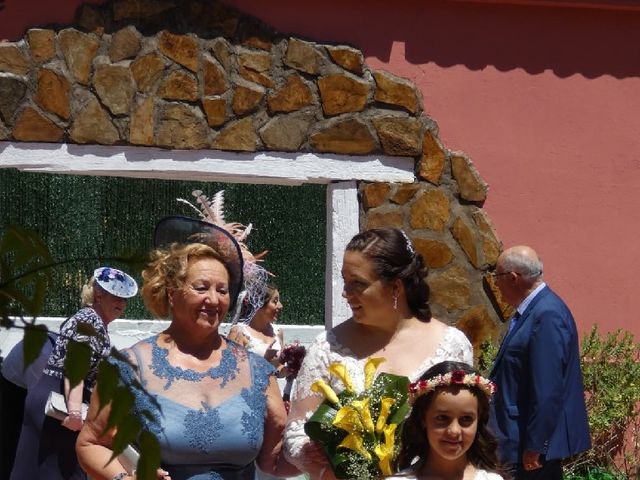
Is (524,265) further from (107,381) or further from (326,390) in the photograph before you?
(107,381)

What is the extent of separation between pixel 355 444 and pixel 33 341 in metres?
2.47

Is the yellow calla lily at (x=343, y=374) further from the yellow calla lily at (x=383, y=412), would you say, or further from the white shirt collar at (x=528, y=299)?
the white shirt collar at (x=528, y=299)

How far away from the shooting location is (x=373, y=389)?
4059mm

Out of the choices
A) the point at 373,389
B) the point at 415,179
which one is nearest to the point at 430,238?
the point at 415,179

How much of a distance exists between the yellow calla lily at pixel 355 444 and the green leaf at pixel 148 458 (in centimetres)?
232

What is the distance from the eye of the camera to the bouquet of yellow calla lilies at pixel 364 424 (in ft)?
13.0

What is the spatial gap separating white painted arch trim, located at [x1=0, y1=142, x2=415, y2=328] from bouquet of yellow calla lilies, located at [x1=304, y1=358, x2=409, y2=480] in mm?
3027

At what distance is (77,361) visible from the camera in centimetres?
163

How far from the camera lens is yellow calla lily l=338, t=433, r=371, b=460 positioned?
3.96 m

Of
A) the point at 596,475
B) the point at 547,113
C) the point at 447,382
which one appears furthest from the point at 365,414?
the point at 547,113

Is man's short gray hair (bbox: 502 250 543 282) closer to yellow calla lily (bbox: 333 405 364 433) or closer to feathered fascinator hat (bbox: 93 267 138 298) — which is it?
feathered fascinator hat (bbox: 93 267 138 298)

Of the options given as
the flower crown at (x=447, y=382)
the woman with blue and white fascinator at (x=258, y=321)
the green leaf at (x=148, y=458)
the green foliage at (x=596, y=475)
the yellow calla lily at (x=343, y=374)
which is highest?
the green leaf at (x=148, y=458)

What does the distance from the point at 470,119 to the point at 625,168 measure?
93cm

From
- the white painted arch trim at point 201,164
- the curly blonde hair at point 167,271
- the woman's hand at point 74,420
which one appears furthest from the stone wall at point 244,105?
the curly blonde hair at point 167,271
